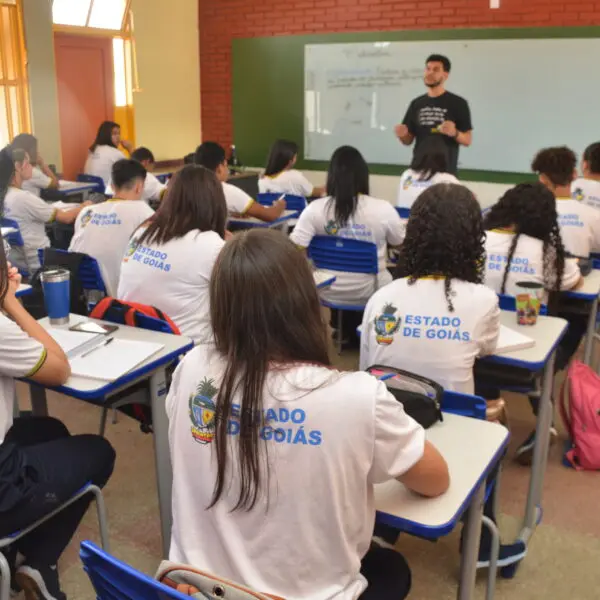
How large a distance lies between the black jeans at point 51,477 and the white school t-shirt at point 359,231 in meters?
2.08

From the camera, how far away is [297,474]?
4.24 ft

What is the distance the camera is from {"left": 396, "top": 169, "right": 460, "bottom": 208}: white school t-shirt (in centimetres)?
496

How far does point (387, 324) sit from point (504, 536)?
102 centimetres

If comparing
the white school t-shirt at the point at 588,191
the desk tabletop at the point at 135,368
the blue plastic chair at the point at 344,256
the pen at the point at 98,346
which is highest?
the white school t-shirt at the point at 588,191

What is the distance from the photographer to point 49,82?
715 centimetres

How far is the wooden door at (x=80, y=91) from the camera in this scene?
24.4 ft

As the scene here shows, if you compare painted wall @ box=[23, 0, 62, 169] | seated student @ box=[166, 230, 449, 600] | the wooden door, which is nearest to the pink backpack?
seated student @ box=[166, 230, 449, 600]

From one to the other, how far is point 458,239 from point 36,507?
56.3 inches

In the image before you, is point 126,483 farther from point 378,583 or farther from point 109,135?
point 109,135

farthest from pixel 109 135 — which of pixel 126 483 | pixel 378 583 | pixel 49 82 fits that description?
pixel 378 583

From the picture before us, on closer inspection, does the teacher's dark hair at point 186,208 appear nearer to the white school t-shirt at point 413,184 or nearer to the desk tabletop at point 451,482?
the desk tabletop at point 451,482

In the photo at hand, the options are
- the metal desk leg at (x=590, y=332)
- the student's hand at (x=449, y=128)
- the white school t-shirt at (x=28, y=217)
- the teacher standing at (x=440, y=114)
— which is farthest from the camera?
the teacher standing at (x=440, y=114)

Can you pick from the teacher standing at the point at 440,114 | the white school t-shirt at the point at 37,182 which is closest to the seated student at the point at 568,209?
the teacher standing at the point at 440,114

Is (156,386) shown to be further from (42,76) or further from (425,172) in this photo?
(42,76)
